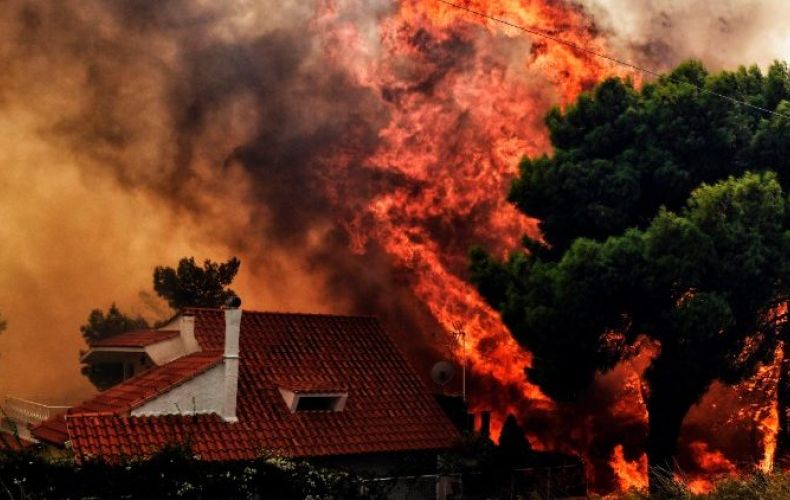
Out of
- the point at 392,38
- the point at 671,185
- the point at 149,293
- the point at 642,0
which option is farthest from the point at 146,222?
the point at 671,185

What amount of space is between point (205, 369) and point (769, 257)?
57.4ft

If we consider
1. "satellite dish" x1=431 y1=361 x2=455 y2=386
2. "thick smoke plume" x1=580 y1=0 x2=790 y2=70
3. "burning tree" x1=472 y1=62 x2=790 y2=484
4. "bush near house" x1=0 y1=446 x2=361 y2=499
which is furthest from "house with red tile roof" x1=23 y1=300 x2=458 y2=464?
"thick smoke plume" x1=580 y1=0 x2=790 y2=70

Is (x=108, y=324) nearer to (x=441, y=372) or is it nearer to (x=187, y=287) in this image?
(x=187, y=287)

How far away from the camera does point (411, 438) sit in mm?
30203

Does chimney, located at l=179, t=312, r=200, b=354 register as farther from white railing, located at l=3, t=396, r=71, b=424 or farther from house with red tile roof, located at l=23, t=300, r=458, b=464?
white railing, located at l=3, t=396, r=71, b=424

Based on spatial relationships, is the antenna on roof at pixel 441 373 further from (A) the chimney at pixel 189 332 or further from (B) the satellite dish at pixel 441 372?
(A) the chimney at pixel 189 332

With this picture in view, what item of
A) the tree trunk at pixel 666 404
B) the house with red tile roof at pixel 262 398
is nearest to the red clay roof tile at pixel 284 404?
the house with red tile roof at pixel 262 398

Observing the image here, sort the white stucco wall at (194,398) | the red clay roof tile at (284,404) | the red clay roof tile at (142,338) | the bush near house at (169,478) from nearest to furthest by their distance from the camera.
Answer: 1. the bush near house at (169,478)
2. the red clay roof tile at (284,404)
3. the white stucco wall at (194,398)
4. the red clay roof tile at (142,338)

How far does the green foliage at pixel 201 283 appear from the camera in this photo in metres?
49.6

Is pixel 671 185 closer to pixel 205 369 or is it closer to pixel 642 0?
pixel 205 369

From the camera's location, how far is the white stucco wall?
2727 centimetres

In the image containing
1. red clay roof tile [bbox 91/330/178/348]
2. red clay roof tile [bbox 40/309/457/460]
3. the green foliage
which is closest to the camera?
red clay roof tile [bbox 40/309/457/460]

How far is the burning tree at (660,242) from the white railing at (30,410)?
1562cm

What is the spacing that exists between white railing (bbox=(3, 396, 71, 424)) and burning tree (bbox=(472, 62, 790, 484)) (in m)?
15.6
